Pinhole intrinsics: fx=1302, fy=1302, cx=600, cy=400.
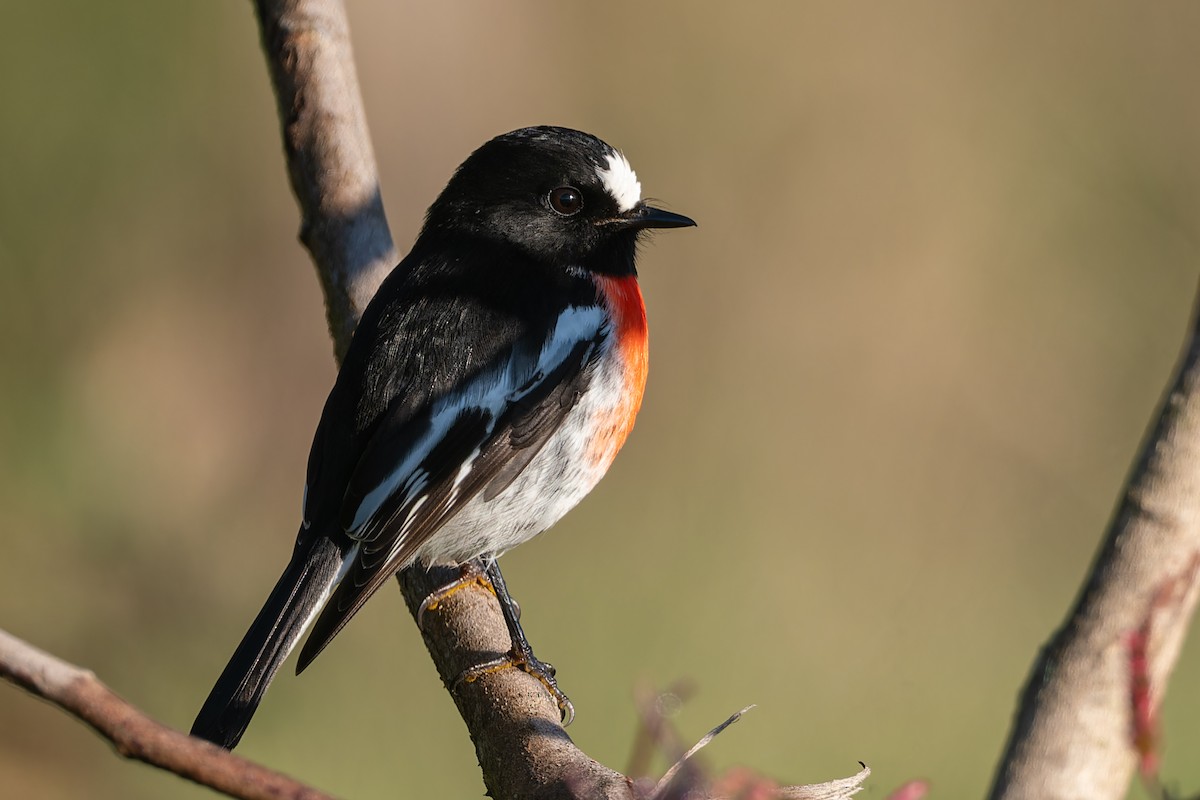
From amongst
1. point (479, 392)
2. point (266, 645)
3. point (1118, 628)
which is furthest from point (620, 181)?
point (1118, 628)

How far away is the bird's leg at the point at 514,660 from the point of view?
270cm

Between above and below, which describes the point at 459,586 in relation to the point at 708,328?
above

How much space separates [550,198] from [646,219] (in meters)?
0.25

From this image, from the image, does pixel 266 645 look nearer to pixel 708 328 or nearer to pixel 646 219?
pixel 646 219

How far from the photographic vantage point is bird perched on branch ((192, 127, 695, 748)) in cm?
274

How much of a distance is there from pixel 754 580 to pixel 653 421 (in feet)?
3.56

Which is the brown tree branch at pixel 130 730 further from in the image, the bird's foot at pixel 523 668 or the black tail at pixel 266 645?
the bird's foot at pixel 523 668

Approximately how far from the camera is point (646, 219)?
329 cm

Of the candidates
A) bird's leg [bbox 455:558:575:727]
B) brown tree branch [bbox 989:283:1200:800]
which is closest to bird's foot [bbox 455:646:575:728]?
bird's leg [bbox 455:558:575:727]

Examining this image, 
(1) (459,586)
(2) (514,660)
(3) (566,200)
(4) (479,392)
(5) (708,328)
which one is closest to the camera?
(2) (514,660)

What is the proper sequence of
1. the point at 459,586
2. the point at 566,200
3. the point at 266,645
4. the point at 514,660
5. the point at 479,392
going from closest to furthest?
1. the point at 266,645
2. the point at 514,660
3. the point at 479,392
4. the point at 459,586
5. the point at 566,200

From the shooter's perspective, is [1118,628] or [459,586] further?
[459,586]

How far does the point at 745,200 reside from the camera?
6602 mm

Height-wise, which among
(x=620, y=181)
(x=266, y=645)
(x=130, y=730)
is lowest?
(x=266, y=645)
